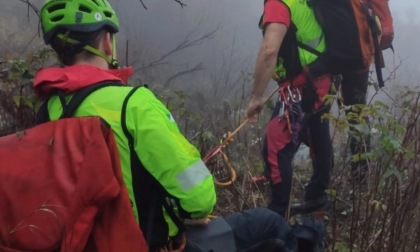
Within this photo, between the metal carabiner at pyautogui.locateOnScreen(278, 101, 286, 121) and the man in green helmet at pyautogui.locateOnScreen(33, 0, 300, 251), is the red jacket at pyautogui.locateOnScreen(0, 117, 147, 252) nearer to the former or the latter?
the man in green helmet at pyautogui.locateOnScreen(33, 0, 300, 251)

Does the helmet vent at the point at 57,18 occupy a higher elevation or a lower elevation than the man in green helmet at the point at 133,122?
higher

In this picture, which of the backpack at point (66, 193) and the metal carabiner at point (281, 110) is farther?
the metal carabiner at point (281, 110)

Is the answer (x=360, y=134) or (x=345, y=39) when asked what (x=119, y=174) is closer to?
(x=360, y=134)

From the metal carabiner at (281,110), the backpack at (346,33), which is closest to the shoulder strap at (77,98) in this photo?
the metal carabiner at (281,110)

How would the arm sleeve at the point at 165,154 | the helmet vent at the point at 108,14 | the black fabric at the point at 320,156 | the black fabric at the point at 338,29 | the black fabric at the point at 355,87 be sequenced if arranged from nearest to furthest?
the arm sleeve at the point at 165,154, the helmet vent at the point at 108,14, the black fabric at the point at 338,29, the black fabric at the point at 320,156, the black fabric at the point at 355,87

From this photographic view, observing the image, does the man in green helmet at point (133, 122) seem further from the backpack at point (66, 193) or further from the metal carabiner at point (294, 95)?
the metal carabiner at point (294, 95)

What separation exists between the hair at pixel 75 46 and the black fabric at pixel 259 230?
0.88 m

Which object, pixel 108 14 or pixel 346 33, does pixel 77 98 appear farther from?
pixel 346 33

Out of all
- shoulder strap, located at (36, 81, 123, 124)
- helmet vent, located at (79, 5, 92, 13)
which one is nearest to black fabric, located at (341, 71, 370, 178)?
helmet vent, located at (79, 5, 92, 13)

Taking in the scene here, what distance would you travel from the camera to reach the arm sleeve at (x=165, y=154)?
193cm

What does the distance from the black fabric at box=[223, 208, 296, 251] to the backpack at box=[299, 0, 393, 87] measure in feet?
5.63

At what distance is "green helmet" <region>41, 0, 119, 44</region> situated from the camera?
7.26ft

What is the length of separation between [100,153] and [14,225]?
1.11ft

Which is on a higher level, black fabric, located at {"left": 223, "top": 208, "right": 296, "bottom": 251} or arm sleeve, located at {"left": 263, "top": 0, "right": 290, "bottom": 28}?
arm sleeve, located at {"left": 263, "top": 0, "right": 290, "bottom": 28}
